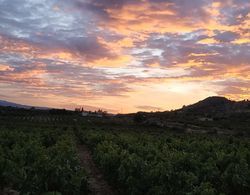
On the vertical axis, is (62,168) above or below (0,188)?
above

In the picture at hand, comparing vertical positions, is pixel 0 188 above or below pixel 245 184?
below

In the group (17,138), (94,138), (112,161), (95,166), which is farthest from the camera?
(94,138)

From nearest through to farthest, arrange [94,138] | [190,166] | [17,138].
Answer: [190,166]
[17,138]
[94,138]

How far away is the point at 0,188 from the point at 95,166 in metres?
9.51

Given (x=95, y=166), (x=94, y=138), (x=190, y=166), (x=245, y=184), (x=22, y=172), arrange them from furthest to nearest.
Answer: (x=94, y=138) < (x=95, y=166) < (x=190, y=166) < (x=245, y=184) < (x=22, y=172)

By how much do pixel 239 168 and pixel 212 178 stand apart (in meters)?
1.26

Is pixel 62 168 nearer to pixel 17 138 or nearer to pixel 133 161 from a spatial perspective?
pixel 133 161

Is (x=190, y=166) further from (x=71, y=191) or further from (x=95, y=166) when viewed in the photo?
(x=95, y=166)

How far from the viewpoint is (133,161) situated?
18078 millimetres

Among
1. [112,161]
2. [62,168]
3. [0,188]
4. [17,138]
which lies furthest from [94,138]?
[62,168]

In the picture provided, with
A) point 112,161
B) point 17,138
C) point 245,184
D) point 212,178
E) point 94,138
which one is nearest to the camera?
point 245,184

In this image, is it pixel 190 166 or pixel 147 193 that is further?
pixel 190 166

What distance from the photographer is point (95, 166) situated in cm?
2770

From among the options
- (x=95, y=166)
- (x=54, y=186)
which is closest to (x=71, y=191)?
(x=54, y=186)
